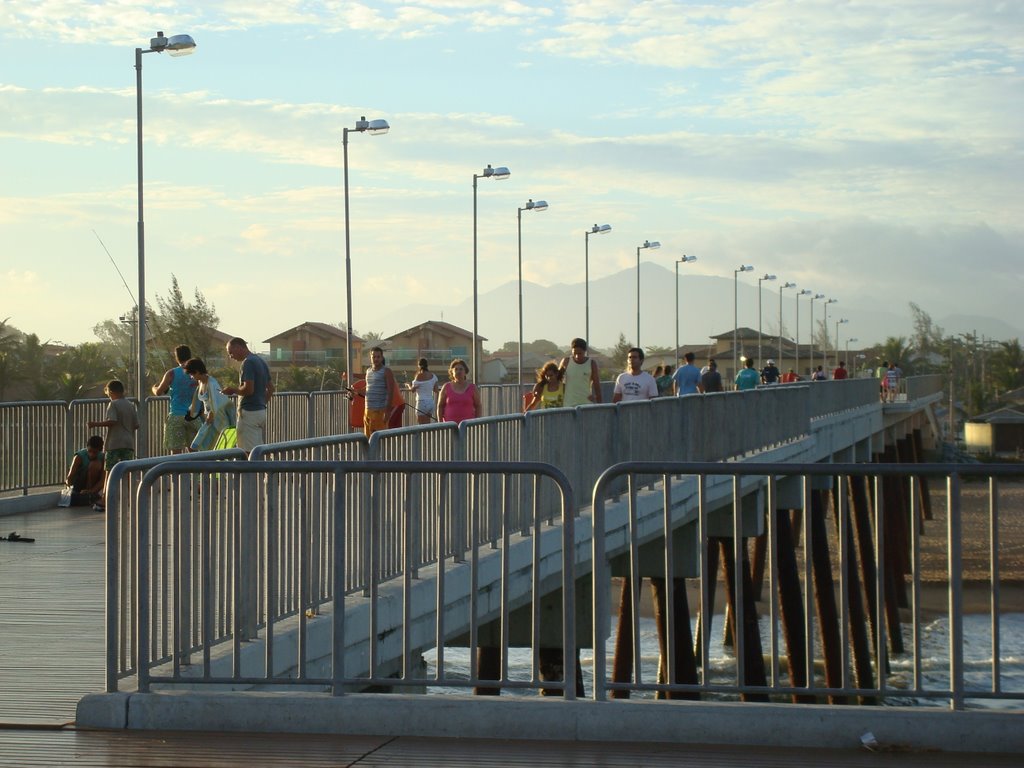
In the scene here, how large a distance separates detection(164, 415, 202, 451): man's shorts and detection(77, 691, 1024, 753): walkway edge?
11.7 metres

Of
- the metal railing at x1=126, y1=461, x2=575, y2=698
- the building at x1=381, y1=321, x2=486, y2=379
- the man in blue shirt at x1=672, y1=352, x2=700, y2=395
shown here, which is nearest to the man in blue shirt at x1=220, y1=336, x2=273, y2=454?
the metal railing at x1=126, y1=461, x2=575, y2=698

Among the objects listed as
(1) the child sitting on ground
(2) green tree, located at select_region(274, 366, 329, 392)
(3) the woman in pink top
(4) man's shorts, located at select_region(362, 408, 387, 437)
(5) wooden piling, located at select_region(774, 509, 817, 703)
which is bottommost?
(5) wooden piling, located at select_region(774, 509, 817, 703)

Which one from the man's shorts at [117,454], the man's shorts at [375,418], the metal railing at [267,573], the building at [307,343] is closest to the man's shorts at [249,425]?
the man's shorts at [117,454]

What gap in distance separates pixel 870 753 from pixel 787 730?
35 centimetres

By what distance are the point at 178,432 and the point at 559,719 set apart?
41.4ft

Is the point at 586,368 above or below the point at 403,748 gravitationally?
above

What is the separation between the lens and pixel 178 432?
18516 mm

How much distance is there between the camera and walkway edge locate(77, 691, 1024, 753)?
649 cm

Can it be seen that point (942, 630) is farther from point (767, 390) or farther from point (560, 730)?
point (767, 390)

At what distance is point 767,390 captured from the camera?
84.8 feet

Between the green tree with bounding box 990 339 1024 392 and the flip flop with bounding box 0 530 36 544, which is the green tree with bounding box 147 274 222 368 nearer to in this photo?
the flip flop with bounding box 0 530 36 544

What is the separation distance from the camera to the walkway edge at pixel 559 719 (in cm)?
649

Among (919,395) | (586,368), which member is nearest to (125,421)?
(586,368)

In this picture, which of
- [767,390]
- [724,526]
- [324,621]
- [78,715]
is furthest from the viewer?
[767,390]
